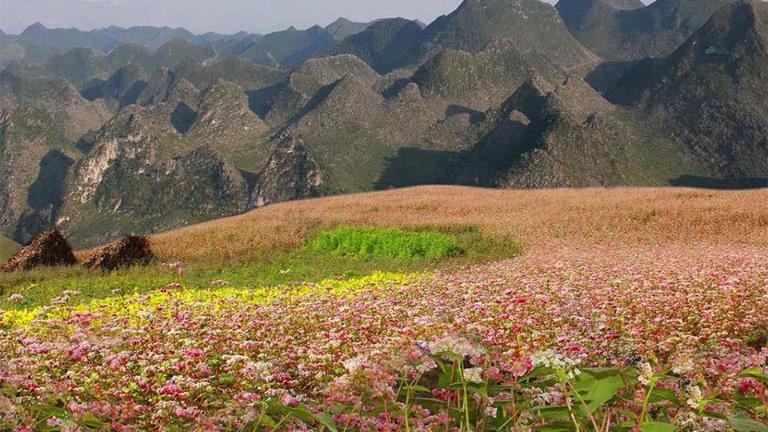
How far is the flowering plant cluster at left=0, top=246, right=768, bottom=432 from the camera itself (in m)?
2.85

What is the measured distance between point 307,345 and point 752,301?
5844 mm

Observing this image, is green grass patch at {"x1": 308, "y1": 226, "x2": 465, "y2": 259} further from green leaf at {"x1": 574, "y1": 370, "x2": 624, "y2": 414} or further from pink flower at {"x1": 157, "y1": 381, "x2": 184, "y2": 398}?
green leaf at {"x1": 574, "y1": 370, "x2": 624, "y2": 414}

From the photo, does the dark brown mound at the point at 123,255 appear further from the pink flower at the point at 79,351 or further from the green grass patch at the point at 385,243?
the pink flower at the point at 79,351

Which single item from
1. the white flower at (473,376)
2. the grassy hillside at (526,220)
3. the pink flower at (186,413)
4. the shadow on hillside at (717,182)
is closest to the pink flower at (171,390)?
the pink flower at (186,413)

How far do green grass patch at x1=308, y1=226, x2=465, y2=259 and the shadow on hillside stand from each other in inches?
6521

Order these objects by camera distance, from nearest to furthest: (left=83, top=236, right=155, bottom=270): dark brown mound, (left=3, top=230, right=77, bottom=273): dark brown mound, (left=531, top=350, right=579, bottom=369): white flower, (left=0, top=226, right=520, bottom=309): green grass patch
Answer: (left=531, top=350, right=579, bottom=369): white flower, (left=0, top=226, right=520, bottom=309): green grass patch, (left=83, top=236, right=155, bottom=270): dark brown mound, (left=3, top=230, right=77, bottom=273): dark brown mound

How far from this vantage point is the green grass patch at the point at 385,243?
22.1 meters

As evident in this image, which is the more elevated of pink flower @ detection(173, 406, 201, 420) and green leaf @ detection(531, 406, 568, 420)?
green leaf @ detection(531, 406, 568, 420)

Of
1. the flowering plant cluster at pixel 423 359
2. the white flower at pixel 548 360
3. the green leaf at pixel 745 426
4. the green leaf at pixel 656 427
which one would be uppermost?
the white flower at pixel 548 360

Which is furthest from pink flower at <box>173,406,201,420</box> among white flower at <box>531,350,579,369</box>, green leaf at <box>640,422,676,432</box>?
green leaf at <box>640,422,676,432</box>

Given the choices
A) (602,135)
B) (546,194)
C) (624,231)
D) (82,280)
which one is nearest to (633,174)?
(602,135)

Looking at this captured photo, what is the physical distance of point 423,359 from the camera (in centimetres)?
355

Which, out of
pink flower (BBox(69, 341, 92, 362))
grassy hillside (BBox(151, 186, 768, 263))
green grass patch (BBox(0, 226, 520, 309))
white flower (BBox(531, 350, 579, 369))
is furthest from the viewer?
grassy hillside (BBox(151, 186, 768, 263))

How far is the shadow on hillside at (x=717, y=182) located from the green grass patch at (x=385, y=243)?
6521 inches
